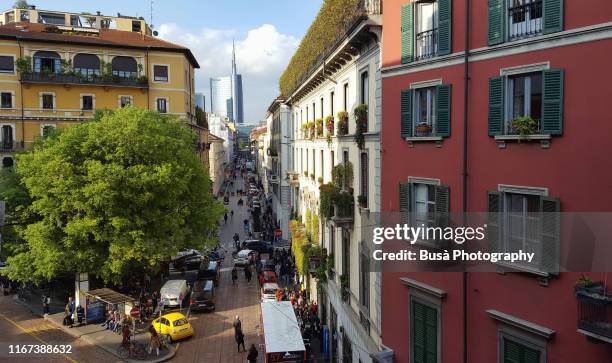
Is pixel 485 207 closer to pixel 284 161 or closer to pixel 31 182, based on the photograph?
pixel 31 182

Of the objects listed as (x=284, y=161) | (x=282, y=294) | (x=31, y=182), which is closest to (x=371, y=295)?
(x=282, y=294)

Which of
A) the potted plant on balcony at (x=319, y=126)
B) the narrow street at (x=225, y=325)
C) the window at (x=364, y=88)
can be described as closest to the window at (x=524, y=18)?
the window at (x=364, y=88)

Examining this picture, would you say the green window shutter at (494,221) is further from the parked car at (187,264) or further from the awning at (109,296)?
the parked car at (187,264)

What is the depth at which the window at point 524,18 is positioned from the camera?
1020cm

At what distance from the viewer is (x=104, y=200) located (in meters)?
26.6

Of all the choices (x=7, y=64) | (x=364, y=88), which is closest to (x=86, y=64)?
(x=7, y=64)

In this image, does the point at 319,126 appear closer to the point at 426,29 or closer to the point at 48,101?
the point at 426,29

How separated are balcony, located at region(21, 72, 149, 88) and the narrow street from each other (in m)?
20.3

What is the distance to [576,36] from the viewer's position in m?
9.36

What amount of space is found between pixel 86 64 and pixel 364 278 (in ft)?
133

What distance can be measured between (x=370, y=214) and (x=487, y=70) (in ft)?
22.3

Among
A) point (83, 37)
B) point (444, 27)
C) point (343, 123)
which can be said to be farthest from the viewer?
point (83, 37)

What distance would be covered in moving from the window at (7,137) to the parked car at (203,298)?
25.3 metres

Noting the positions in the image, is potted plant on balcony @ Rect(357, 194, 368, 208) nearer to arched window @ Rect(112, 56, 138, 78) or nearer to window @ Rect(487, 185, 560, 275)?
window @ Rect(487, 185, 560, 275)
